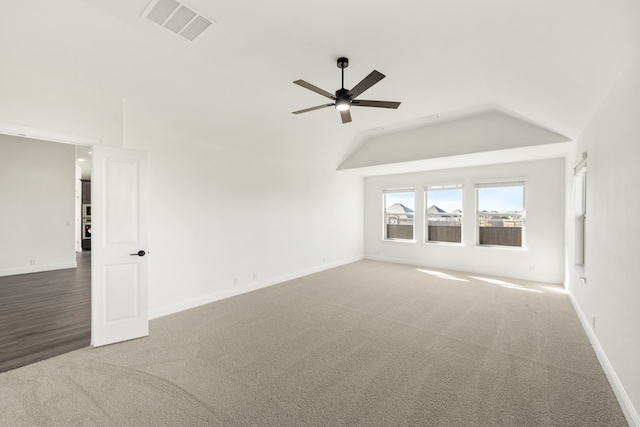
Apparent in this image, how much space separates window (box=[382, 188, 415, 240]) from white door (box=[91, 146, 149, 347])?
6173 millimetres

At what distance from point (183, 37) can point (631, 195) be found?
3824mm

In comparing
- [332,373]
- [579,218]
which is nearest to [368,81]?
[332,373]

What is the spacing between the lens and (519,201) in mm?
5867

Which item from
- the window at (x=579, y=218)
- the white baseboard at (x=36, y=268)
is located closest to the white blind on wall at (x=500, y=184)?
the window at (x=579, y=218)

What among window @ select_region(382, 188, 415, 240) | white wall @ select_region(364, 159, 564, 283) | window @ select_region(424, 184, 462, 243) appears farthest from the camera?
window @ select_region(382, 188, 415, 240)

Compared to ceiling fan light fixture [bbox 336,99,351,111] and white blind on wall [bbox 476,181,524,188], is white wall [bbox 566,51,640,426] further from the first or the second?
white blind on wall [bbox 476,181,524,188]

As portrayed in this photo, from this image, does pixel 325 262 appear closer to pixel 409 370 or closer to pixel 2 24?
pixel 409 370

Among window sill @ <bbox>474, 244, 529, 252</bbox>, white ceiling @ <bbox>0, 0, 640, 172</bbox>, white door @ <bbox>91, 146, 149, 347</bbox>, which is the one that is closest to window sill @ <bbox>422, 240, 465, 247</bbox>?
window sill @ <bbox>474, 244, 529, 252</bbox>

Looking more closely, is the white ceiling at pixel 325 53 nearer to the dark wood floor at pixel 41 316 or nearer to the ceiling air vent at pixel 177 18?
the ceiling air vent at pixel 177 18

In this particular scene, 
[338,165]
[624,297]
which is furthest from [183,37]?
[338,165]

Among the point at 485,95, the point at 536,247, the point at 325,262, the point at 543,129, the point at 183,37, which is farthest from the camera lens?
the point at 325,262

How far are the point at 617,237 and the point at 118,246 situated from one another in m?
4.82

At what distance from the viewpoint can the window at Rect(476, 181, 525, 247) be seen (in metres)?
5.89

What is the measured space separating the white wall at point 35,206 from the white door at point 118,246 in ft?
15.8
